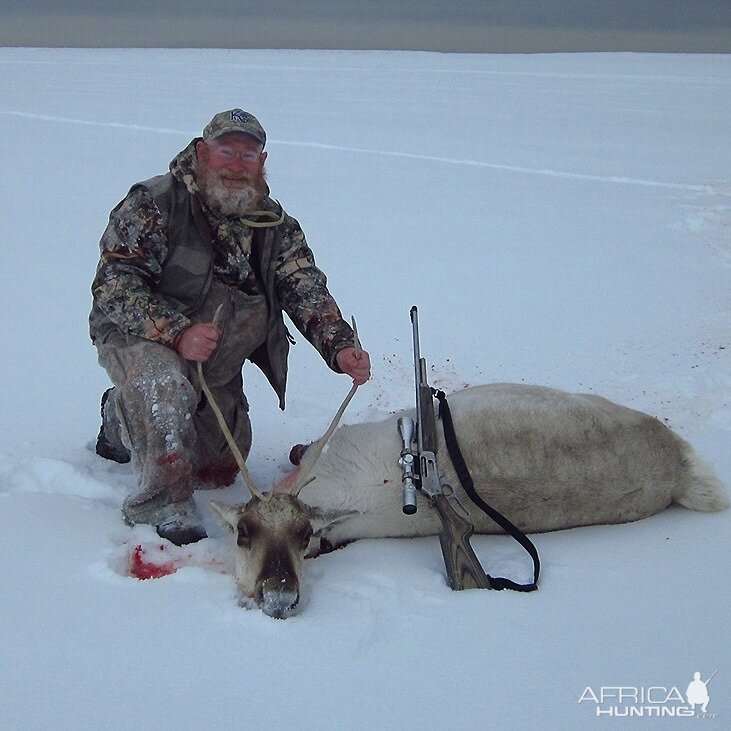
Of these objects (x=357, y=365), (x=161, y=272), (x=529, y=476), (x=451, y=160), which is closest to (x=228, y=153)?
(x=161, y=272)

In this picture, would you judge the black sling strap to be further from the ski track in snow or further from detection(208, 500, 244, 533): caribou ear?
the ski track in snow

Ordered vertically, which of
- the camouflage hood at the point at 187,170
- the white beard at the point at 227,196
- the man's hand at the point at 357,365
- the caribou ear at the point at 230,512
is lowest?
the caribou ear at the point at 230,512

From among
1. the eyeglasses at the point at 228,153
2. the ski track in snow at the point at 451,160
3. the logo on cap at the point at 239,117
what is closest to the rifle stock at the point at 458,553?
the eyeglasses at the point at 228,153

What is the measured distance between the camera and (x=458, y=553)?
3164mm

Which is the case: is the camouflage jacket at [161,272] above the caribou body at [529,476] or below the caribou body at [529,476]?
above

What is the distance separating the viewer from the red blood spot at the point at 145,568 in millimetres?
3141

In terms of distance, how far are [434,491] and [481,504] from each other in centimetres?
19

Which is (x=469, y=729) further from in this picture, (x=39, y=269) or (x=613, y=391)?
(x=39, y=269)

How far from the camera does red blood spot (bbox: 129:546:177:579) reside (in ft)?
10.3

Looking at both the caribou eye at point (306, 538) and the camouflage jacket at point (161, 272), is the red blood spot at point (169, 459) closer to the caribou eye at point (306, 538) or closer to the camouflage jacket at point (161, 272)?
the camouflage jacket at point (161, 272)

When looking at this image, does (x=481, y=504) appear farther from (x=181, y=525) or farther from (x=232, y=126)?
(x=232, y=126)

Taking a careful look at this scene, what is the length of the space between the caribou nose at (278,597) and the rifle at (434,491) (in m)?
0.61

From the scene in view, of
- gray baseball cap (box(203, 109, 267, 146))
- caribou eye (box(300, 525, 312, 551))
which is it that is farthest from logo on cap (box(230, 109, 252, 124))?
caribou eye (box(300, 525, 312, 551))

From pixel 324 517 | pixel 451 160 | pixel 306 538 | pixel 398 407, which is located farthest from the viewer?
pixel 451 160
